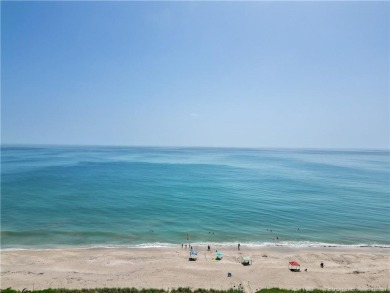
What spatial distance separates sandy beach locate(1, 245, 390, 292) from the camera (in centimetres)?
2881

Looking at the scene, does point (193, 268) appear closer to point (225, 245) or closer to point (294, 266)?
point (225, 245)

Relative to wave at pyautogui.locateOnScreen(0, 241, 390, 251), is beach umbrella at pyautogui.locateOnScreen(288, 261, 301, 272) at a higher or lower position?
higher

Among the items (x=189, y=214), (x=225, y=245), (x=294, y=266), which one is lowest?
(x=225, y=245)

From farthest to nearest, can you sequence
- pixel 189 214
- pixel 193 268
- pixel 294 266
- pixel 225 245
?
1. pixel 189 214
2. pixel 225 245
3. pixel 294 266
4. pixel 193 268

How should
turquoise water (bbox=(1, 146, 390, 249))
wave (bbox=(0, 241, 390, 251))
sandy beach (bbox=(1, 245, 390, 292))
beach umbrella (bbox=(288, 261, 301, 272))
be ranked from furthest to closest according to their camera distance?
turquoise water (bbox=(1, 146, 390, 249)) → wave (bbox=(0, 241, 390, 251)) → beach umbrella (bbox=(288, 261, 301, 272)) → sandy beach (bbox=(1, 245, 390, 292))

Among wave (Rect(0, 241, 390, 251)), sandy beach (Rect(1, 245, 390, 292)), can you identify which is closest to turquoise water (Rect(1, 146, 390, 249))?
wave (Rect(0, 241, 390, 251))

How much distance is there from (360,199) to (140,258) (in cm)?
6175

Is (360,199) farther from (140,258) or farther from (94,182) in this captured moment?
(94,182)

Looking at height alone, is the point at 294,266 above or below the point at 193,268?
above

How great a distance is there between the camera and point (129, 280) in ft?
96.0

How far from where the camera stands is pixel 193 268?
108 feet

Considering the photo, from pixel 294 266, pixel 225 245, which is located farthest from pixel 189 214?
pixel 294 266

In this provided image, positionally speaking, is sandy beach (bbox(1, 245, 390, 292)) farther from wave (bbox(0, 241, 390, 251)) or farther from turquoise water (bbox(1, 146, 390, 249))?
turquoise water (bbox(1, 146, 390, 249))

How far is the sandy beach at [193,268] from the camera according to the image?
28812mm
